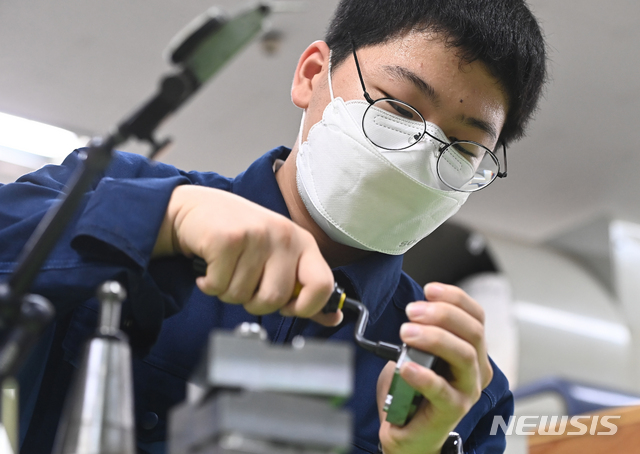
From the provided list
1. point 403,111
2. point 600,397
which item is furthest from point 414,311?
point 600,397

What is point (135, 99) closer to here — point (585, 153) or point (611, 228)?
point (585, 153)

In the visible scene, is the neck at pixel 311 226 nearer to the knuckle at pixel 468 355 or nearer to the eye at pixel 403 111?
the eye at pixel 403 111

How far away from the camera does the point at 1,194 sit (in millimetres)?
682

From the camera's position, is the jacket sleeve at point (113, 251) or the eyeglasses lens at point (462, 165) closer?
the jacket sleeve at point (113, 251)

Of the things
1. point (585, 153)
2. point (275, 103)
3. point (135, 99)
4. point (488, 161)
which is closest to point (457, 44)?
point (488, 161)

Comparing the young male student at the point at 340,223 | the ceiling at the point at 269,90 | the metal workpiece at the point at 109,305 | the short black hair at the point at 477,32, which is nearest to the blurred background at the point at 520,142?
the ceiling at the point at 269,90

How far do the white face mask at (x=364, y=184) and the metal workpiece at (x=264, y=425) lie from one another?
1.93 ft

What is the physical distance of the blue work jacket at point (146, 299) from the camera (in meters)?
0.56

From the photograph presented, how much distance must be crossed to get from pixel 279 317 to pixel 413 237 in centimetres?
24

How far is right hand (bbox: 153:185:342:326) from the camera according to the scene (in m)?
0.52

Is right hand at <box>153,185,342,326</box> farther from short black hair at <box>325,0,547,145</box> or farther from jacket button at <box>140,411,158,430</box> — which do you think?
short black hair at <box>325,0,547,145</box>

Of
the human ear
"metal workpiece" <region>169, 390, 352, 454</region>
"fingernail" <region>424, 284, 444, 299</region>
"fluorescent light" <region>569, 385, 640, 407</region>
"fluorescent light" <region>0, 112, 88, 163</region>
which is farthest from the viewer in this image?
"fluorescent light" <region>0, 112, 88, 163</region>

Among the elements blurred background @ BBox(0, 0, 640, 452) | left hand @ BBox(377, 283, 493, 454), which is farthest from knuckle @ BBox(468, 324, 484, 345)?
blurred background @ BBox(0, 0, 640, 452)

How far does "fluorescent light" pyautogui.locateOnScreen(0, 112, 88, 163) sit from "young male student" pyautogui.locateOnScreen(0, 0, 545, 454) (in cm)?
253
